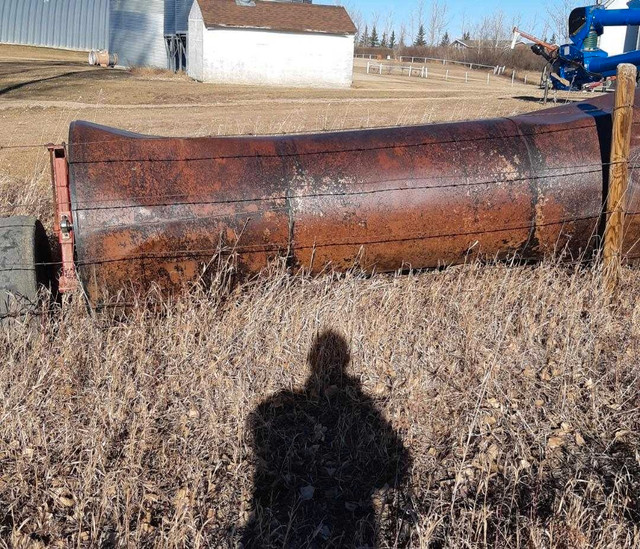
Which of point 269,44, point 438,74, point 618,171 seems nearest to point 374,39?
point 438,74

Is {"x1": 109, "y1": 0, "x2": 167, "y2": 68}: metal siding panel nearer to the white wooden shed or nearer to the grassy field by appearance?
the white wooden shed

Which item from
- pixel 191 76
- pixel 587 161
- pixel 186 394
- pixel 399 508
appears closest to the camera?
pixel 399 508

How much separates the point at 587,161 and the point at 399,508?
9.17ft

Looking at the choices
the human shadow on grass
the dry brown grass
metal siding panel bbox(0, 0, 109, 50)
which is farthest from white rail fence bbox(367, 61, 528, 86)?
the human shadow on grass

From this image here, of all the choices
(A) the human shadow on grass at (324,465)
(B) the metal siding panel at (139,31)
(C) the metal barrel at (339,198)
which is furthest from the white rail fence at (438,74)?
(A) the human shadow on grass at (324,465)

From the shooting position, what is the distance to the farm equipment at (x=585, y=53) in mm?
15141

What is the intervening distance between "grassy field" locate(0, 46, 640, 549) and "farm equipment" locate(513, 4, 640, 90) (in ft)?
37.9

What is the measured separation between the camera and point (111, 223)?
3875mm

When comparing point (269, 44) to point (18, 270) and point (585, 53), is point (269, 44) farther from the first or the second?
point (18, 270)

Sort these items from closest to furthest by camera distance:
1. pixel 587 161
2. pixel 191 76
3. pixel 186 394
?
pixel 186 394
pixel 587 161
pixel 191 76

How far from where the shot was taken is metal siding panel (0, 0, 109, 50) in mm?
49594

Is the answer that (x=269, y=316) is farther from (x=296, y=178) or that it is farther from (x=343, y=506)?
(x=343, y=506)

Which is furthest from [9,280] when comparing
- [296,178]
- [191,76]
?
[191,76]

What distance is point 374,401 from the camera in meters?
3.46
